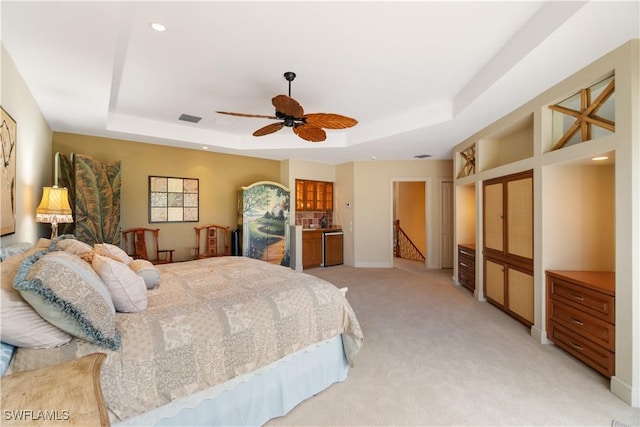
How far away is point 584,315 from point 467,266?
→ 232 centimetres

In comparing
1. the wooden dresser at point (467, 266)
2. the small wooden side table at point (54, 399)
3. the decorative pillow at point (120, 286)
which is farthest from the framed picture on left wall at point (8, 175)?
the wooden dresser at point (467, 266)

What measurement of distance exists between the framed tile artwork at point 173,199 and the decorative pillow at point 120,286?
3.69m

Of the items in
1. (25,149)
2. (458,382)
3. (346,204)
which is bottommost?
(458,382)

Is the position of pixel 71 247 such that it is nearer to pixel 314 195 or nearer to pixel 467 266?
pixel 467 266

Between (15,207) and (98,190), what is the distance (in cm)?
172

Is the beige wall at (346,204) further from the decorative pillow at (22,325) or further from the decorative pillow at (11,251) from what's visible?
the decorative pillow at (22,325)

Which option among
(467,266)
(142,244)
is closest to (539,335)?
(467,266)

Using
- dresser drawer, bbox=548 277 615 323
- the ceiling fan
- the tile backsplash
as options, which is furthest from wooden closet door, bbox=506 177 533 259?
the tile backsplash

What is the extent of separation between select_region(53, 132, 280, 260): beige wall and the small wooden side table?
4446mm

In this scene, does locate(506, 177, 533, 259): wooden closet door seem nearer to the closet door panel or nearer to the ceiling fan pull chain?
the closet door panel

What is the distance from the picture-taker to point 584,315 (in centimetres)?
243

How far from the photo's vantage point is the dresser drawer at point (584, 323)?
7.23 ft

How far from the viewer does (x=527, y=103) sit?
3.16m

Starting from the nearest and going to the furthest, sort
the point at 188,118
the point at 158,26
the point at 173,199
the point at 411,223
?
the point at 158,26 < the point at 188,118 < the point at 173,199 < the point at 411,223
